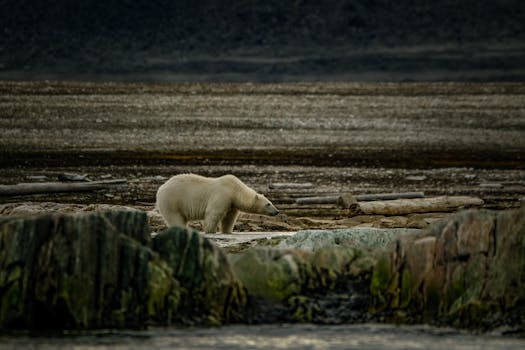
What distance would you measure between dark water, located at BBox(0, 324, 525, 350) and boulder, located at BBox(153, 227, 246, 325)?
0.29 meters

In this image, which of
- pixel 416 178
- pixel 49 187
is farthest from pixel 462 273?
pixel 416 178

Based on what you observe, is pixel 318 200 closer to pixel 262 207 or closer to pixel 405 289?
pixel 262 207

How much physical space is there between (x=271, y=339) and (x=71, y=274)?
2.39 metres

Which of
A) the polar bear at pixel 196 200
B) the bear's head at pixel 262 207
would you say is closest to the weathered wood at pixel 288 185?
the bear's head at pixel 262 207

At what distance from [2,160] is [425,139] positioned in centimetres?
2093

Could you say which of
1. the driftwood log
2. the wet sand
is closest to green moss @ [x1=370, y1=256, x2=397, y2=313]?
the wet sand

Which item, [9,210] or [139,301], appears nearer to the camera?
[139,301]

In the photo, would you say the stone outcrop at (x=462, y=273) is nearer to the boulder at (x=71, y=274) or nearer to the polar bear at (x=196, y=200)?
the boulder at (x=71, y=274)

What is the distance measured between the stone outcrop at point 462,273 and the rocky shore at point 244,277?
0.04 feet

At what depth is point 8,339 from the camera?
Answer: 47.3 feet

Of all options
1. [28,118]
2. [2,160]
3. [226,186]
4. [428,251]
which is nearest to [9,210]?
[226,186]

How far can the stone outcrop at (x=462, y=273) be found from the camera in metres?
15.0

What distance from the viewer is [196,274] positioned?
15.3 metres

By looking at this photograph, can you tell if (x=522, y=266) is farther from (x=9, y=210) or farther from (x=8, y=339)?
(x=9, y=210)
